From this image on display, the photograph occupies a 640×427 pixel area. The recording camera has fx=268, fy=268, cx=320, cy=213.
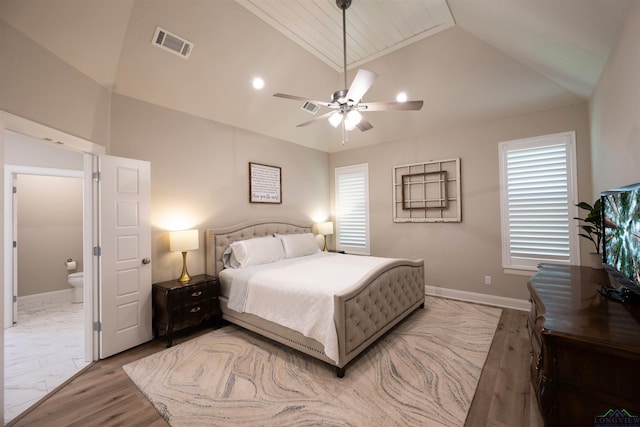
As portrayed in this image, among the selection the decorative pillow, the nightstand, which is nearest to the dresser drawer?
the nightstand

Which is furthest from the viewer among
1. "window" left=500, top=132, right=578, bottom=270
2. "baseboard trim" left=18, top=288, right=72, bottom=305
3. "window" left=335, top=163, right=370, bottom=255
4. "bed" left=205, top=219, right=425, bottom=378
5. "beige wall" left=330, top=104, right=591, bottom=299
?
"window" left=335, top=163, right=370, bottom=255

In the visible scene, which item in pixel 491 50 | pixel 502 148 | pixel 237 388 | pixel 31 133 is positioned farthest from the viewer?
pixel 502 148

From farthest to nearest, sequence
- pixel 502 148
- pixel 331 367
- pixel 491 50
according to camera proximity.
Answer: pixel 502 148 < pixel 491 50 < pixel 331 367

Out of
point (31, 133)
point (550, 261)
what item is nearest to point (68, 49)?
point (31, 133)

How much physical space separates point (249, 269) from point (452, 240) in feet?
10.9

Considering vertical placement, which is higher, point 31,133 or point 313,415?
point 31,133

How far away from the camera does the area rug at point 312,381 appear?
1.96m

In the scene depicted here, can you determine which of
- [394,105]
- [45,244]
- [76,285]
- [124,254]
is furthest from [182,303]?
[45,244]

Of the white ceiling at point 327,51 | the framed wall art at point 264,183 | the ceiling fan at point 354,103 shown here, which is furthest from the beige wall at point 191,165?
the ceiling fan at point 354,103

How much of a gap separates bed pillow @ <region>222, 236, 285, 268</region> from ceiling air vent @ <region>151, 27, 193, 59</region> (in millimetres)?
2423

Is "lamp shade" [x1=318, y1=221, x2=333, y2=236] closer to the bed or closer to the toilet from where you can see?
the bed

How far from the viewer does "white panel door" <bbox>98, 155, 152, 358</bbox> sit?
2.79 meters

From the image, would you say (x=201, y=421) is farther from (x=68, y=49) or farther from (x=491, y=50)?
(x=491, y=50)

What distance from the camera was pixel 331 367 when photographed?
101 inches
